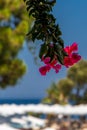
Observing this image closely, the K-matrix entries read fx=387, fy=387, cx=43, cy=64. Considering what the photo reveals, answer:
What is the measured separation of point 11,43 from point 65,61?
12254 mm

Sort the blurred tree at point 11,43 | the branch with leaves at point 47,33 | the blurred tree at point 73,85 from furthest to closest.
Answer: the blurred tree at point 73,85 < the blurred tree at point 11,43 < the branch with leaves at point 47,33

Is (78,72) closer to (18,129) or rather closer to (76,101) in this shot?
(76,101)

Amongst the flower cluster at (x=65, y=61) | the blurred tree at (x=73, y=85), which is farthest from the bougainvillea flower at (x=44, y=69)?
the blurred tree at (x=73, y=85)

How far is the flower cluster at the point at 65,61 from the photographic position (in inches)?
36.0

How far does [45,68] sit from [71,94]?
15978 millimetres

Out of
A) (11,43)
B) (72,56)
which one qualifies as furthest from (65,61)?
(11,43)

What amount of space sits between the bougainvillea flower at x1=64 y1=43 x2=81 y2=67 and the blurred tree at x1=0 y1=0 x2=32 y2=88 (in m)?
12.0

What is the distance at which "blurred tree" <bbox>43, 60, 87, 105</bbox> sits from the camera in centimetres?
1644

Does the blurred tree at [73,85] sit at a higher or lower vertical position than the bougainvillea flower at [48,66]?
higher

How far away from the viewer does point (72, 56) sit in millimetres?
922

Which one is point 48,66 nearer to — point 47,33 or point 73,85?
point 47,33

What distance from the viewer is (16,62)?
44.2ft

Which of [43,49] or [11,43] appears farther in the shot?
[11,43]

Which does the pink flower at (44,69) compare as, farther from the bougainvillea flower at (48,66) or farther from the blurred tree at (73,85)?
the blurred tree at (73,85)
